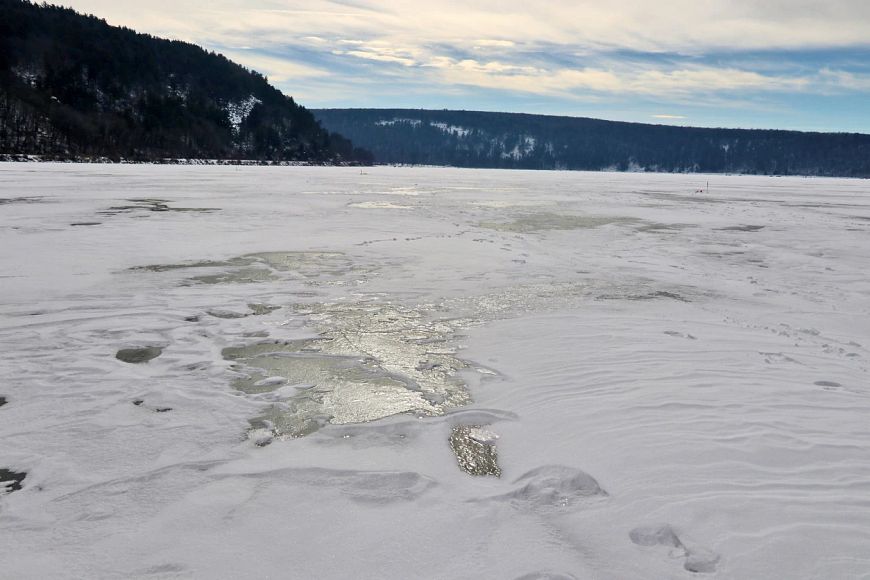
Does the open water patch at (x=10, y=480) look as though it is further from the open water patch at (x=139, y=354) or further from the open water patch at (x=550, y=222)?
the open water patch at (x=550, y=222)

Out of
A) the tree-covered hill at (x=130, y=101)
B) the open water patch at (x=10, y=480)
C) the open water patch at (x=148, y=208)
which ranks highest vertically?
the tree-covered hill at (x=130, y=101)

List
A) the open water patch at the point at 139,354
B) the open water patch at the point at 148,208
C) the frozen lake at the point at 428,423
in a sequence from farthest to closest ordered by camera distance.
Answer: the open water patch at the point at 148,208 < the open water patch at the point at 139,354 < the frozen lake at the point at 428,423

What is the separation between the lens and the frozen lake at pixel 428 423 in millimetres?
2578

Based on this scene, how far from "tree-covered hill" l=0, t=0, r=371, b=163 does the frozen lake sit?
326 ft

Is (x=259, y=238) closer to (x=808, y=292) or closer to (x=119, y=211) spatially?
(x=119, y=211)

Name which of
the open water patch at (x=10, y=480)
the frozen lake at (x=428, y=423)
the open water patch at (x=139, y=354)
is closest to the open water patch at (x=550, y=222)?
the frozen lake at (x=428, y=423)

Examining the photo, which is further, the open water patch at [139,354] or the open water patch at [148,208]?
the open water patch at [148,208]

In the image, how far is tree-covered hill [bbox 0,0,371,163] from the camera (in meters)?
101

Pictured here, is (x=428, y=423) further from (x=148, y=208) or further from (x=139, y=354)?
(x=148, y=208)

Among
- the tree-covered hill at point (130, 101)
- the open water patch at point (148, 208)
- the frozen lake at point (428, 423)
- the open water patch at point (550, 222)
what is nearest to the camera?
the frozen lake at point (428, 423)

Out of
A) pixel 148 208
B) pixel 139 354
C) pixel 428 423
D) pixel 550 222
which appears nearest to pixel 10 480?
pixel 139 354

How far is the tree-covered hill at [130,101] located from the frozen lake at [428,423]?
326ft

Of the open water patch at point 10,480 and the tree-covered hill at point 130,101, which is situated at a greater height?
the tree-covered hill at point 130,101

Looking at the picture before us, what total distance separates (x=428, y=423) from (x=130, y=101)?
15271cm
